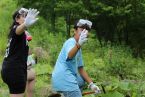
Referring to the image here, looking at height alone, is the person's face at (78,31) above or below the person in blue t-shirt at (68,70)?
above

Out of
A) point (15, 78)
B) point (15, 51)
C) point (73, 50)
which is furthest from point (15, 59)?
point (73, 50)

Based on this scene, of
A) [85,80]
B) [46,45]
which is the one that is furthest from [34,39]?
[85,80]

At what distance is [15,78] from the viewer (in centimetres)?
511

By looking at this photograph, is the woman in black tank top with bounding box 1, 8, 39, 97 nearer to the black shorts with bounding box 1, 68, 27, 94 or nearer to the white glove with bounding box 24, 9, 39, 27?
the black shorts with bounding box 1, 68, 27, 94

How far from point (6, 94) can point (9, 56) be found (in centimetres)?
286

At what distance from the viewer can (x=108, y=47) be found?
50.9 feet

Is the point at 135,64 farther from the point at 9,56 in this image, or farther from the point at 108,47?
the point at 9,56

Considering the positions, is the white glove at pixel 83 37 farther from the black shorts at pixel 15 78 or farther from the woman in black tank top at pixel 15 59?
the black shorts at pixel 15 78

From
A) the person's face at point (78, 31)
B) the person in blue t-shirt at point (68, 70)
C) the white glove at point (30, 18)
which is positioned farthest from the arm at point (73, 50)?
the white glove at point (30, 18)

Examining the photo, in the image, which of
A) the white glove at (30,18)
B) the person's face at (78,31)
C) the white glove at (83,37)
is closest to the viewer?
the white glove at (30,18)

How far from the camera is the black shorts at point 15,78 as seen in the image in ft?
16.7

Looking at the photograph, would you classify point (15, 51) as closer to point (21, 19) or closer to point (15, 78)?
point (15, 78)

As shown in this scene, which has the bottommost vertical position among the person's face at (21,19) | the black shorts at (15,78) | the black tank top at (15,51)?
→ the black shorts at (15,78)

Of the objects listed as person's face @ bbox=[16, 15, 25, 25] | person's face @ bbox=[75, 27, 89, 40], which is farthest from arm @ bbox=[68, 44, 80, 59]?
person's face @ bbox=[16, 15, 25, 25]
